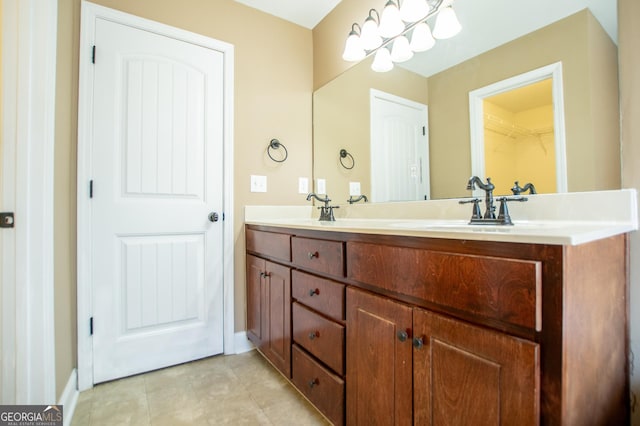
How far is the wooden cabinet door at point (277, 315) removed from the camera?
57.8 inches

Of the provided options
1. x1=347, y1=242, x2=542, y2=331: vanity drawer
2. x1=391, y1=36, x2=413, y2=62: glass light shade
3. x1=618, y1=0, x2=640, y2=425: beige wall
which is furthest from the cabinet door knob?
x1=391, y1=36, x2=413, y2=62: glass light shade

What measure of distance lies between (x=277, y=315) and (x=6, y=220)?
3.74 ft

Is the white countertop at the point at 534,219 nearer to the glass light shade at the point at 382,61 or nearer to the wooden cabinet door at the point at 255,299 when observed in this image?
the wooden cabinet door at the point at 255,299

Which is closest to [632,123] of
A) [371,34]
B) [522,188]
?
[522,188]

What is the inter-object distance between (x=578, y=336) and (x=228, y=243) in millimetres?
1746

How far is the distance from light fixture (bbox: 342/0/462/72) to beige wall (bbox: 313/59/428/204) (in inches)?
2.8

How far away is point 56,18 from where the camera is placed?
4.05 ft

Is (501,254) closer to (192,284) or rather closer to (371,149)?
(371,149)

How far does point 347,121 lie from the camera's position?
2084 millimetres

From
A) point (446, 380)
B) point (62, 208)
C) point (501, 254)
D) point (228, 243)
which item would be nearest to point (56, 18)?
point (62, 208)

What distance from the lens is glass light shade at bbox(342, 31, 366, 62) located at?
188 centimetres

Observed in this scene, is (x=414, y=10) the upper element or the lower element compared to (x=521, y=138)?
upper

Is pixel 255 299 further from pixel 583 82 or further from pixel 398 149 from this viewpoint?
pixel 583 82

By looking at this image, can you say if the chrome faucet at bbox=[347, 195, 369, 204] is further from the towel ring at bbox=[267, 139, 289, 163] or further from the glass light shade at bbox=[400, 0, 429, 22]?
the glass light shade at bbox=[400, 0, 429, 22]
